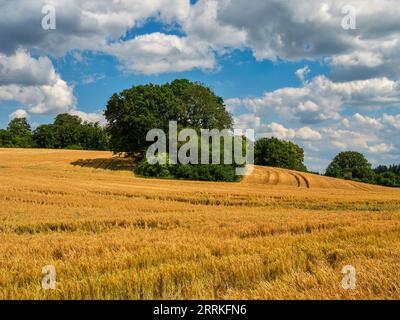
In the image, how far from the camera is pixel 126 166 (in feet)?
236

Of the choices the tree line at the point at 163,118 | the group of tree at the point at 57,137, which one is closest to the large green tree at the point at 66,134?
the group of tree at the point at 57,137

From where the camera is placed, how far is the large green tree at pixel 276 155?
390 ft

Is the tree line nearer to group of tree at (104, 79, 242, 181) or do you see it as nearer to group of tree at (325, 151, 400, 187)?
group of tree at (104, 79, 242, 181)

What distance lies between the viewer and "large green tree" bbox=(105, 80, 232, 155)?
66688mm

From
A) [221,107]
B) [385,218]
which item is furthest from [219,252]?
[221,107]

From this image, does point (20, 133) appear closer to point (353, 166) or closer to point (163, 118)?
point (163, 118)

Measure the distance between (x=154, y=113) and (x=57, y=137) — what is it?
79246 mm

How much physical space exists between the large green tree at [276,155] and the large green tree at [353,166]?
12.7 metres

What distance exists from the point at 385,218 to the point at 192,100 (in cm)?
5705

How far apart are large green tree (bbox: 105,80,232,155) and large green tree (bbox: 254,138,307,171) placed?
4608 centimetres

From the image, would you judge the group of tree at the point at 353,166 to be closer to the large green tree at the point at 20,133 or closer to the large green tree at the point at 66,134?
the large green tree at the point at 66,134

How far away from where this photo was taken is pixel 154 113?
67500mm

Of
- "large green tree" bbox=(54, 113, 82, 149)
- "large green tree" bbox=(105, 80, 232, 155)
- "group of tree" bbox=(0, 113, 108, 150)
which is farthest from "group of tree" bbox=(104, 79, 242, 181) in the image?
"large green tree" bbox=(54, 113, 82, 149)

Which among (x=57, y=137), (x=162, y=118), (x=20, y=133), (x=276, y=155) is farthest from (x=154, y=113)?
(x=20, y=133)
